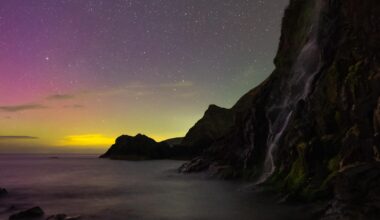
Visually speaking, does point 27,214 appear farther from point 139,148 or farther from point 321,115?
point 139,148

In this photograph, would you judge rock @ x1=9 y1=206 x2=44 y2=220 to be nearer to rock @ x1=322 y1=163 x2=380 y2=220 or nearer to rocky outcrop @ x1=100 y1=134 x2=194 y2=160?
rock @ x1=322 y1=163 x2=380 y2=220

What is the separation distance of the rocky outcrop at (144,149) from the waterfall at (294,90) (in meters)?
108

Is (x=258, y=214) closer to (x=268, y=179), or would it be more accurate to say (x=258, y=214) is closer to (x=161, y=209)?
(x=161, y=209)

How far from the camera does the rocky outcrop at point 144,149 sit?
165 m

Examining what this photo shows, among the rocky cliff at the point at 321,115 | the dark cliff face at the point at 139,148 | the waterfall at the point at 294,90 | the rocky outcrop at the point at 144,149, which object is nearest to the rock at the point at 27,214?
the rocky cliff at the point at 321,115

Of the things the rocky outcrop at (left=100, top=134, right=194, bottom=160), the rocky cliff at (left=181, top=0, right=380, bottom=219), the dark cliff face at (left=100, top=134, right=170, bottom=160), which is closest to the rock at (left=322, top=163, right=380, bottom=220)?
the rocky cliff at (left=181, top=0, right=380, bottom=219)

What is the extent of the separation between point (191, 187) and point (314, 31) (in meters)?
24.6

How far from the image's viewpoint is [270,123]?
56.6m

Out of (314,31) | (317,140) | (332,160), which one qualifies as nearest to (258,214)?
(332,160)

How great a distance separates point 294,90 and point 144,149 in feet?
420

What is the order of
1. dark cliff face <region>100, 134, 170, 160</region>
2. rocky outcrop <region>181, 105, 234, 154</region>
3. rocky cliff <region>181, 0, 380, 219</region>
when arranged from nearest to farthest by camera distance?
1. rocky cliff <region>181, 0, 380, 219</region>
2. rocky outcrop <region>181, 105, 234, 154</region>
3. dark cliff face <region>100, 134, 170, 160</region>

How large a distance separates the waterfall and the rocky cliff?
0.51 ft

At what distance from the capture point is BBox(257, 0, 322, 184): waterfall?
48875mm

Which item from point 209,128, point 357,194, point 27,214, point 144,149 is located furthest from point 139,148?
point 357,194
